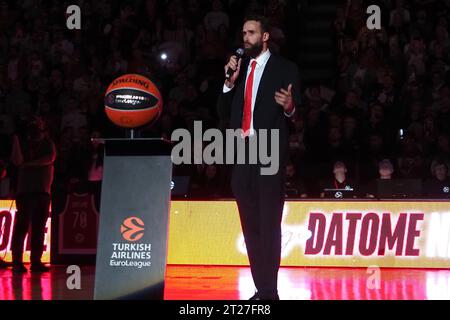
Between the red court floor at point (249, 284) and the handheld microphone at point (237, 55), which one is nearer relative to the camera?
the handheld microphone at point (237, 55)

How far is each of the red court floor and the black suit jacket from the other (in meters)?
1.80

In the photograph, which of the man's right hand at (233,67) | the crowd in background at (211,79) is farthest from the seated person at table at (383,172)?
the man's right hand at (233,67)

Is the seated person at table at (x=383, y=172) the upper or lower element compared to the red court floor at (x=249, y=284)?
upper

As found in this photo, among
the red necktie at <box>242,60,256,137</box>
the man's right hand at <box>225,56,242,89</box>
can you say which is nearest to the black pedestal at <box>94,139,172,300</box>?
the red necktie at <box>242,60,256,137</box>

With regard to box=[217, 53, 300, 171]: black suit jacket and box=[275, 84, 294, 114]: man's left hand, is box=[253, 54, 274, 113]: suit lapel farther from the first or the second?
box=[275, 84, 294, 114]: man's left hand

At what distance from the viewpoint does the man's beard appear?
307 inches

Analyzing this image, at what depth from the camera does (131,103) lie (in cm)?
769

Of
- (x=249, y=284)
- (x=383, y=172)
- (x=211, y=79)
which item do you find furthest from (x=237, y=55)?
(x=211, y=79)

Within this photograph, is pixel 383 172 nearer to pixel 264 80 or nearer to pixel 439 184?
pixel 439 184

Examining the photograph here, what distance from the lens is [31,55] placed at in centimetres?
1748

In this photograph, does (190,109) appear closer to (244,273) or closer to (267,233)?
(244,273)

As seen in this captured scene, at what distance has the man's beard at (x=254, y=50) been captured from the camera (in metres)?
7.79

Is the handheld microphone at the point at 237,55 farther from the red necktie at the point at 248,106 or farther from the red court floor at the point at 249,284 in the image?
the red court floor at the point at 249,284

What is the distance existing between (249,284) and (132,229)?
2960mm
